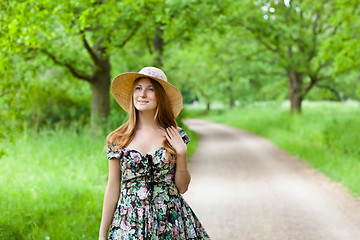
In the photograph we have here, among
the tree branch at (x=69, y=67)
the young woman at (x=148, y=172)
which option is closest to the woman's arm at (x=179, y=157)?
the young woman at (x=148, y=172)

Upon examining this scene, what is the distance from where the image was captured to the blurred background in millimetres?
6586

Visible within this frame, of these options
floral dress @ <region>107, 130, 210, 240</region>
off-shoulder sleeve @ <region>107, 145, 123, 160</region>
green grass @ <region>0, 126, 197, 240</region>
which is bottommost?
green grass @ <region>0, 126, 197, 240</region>

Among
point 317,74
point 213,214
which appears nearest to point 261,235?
point 213,214

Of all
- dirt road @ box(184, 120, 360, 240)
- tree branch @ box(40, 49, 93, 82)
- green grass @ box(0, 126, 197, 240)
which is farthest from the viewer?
tree branch @ box(40, 49, 93, 82)

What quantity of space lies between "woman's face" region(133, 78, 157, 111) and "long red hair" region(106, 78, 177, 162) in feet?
0.09

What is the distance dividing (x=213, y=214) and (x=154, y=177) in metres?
4.73

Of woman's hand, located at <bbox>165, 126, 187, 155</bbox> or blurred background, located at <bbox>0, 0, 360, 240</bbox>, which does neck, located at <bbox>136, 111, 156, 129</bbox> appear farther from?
blurred background, located at <bbox>0, 0, 360, 240</bbox>

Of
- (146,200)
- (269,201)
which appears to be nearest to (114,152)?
(146,200)

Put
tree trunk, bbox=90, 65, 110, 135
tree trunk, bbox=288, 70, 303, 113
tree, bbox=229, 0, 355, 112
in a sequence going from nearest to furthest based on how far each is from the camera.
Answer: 1. tree trunk, bbox=90, 65, 110, 135
2. tree, bbox=229, 0, 355, 112
3. tree trunk, bbox=288, 70, 303, 113

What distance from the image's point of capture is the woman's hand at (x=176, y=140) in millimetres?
2732

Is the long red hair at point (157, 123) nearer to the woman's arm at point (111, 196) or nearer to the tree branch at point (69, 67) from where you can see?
the woman's arm at point (111, 196)

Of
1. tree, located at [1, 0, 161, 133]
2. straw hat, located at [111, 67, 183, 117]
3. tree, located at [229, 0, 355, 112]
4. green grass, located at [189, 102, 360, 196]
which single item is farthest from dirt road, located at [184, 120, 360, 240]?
tree, located at [229, 0, 355, 112]

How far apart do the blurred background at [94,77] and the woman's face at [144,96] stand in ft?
9.95

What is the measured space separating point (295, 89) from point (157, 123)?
2259 centimetres
